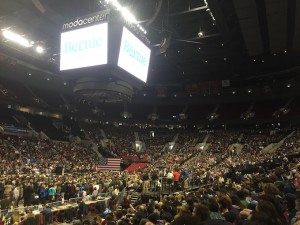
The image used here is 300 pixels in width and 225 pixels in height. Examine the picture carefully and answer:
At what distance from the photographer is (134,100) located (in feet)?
164

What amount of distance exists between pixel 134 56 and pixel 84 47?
1401 mm

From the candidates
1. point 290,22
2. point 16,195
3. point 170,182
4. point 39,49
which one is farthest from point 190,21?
point 16,195

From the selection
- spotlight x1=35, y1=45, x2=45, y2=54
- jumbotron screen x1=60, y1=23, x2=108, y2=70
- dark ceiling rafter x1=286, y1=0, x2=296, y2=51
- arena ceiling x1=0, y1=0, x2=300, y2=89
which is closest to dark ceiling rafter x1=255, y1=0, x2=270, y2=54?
arena ceiling x1=0, y1=0, x2=300, y2=89

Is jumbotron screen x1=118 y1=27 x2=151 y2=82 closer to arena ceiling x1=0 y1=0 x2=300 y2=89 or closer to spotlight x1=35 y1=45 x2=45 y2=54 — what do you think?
arena ceiling x1=0 y1=0 x2=300 y2=89

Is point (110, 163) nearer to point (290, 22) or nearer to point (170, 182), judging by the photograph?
point (170, 182)

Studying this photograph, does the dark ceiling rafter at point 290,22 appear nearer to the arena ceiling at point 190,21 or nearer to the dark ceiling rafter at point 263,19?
the arena ceiling at point 190,21

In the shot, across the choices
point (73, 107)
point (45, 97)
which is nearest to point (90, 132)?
point (73, 107)

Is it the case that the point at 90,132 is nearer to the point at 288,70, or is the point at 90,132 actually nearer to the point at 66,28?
the point at 288,70

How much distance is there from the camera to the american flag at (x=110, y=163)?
3688cm

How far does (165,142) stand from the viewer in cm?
4788

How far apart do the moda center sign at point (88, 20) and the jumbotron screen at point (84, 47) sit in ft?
0.41

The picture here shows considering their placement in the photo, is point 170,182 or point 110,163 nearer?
Answer: point 170,182

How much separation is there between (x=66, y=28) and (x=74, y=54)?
74 cm

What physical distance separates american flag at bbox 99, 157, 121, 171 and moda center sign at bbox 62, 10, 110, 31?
Answer: 28.8 metres
